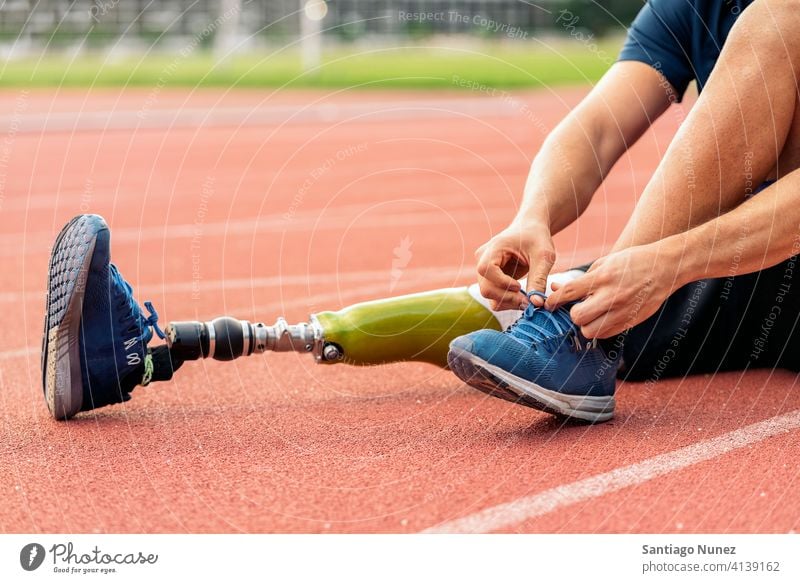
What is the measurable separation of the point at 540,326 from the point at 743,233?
19.3 inches

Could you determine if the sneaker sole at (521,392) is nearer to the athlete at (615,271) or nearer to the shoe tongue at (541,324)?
the athlete at (615,271)

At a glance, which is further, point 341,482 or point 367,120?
point 367,120

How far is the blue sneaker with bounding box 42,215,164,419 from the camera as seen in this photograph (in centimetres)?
256

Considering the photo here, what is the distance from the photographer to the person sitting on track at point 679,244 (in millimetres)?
2426

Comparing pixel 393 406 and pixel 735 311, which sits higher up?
pixel 735 311

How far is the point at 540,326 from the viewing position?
8.50 feet

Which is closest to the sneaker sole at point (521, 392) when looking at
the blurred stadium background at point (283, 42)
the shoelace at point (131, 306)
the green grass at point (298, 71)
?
the shoelace at point (131, 306)

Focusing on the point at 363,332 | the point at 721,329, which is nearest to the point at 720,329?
the point at 721,329

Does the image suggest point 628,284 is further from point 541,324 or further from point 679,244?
point 541,324
